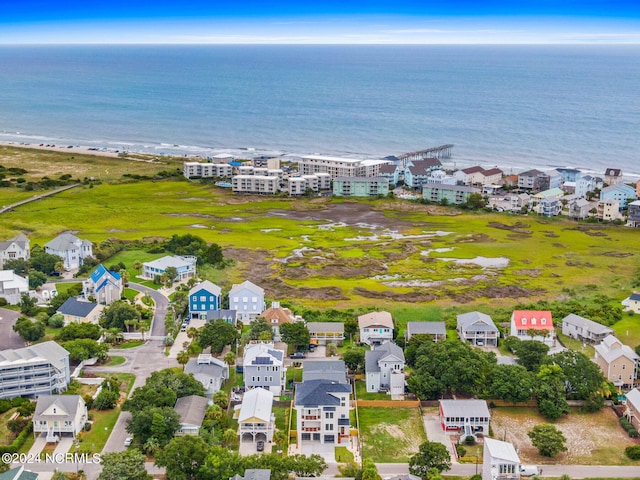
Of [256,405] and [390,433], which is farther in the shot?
[390,433]

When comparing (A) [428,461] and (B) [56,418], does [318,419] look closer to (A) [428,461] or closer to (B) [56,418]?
(A) [428,461]

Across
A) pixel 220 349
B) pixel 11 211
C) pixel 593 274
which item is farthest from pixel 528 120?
pixel 220 349

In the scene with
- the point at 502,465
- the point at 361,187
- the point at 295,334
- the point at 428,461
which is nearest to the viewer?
the point at 502,465

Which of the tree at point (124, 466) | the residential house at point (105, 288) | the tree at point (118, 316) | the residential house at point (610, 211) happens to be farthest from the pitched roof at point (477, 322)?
the residential house at point (610, 211)

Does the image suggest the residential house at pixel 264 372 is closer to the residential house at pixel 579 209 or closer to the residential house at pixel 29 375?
the residential house at pixel 29 375

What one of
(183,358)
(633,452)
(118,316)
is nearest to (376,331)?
(183,358)

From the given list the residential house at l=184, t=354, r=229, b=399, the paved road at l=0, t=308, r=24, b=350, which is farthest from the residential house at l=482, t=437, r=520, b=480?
A: the paved road at l=0, t=308, r=24, b=350

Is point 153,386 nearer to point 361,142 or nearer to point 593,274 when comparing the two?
point 593,274
